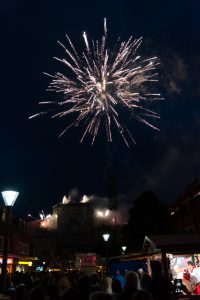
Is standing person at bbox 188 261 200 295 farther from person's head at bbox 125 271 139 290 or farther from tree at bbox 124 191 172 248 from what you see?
tree at bbox 124 191 172 248

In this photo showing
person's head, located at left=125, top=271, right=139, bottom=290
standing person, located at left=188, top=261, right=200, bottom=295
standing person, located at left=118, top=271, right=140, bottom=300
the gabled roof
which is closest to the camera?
standing person, located at left=118, top=271, right=140, bottom=300

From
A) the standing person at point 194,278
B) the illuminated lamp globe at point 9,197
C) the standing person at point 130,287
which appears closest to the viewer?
the standing person at point 130,287

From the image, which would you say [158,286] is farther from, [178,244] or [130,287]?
[178,244]

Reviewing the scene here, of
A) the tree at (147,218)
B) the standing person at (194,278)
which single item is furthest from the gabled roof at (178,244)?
the tree at (147,218)

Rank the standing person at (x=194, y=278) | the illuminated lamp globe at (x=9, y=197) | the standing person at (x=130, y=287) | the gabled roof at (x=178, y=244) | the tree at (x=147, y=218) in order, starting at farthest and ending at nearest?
the tree at (x=147, y=218)
the gabled roof at (x=178, y=244)
the standing person at (x=194, y=278)
the illuminated lamp globe at (x=9, y=197)
the standing person at (x=130, y=287)

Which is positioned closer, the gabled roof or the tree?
the gabled roof

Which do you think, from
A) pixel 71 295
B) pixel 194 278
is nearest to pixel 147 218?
pixel 194 278

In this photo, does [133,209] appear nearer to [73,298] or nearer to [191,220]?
[191,220]

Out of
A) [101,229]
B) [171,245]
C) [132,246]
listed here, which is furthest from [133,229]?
[171,245]

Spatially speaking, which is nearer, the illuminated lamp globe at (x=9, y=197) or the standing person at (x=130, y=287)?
the standing person at (x=130, y=287)

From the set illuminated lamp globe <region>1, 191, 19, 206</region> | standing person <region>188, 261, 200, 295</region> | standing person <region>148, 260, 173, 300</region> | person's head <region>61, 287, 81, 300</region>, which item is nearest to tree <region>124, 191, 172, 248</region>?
standing person <region>188, 261, 200, 295</region>

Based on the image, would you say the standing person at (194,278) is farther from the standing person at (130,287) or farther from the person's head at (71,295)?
the person's head at (71,295)

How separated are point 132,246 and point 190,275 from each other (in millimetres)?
31436

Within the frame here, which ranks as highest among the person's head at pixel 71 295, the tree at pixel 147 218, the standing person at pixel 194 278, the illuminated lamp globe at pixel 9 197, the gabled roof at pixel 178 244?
the tree at pixel 147 218
